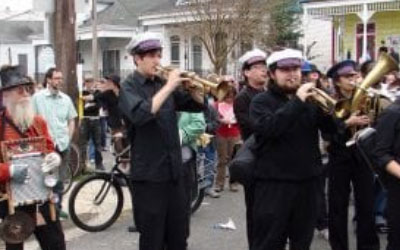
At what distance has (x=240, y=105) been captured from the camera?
6.48 meters

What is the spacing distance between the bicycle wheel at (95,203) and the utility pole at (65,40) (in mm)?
3343

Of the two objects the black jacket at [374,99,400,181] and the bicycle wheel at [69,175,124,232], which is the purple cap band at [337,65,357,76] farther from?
the bicycle wheel at [69,175,124,232]

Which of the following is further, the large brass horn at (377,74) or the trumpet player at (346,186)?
the trumpet player at (346,186)

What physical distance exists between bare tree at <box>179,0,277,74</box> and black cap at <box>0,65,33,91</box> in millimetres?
18924

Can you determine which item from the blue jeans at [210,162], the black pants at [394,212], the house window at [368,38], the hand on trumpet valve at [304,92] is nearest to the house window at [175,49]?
the house window at [368,38]

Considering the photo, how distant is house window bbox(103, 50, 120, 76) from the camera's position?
123 feet

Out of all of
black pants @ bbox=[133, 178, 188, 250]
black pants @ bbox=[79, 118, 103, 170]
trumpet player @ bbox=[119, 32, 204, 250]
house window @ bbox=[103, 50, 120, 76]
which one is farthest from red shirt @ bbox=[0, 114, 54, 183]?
house window @ bbox=[103, 50, 120, 76]

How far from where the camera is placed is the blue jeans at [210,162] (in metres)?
10.6

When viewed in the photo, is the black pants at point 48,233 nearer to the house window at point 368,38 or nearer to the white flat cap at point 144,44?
the white flat cap at point 144,44

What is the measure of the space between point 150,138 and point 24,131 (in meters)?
0.93

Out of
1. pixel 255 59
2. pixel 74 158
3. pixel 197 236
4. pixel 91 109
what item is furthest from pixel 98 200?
pixel 91 109

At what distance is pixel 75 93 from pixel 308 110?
7.29 metres

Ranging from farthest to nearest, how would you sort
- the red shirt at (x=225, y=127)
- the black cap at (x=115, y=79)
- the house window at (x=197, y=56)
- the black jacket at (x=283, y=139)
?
the house window at (x=197, y=56)
the red shirt at (x=225, y=127)
the black cap at (x=115, y=79)
the black jacket at (x=283, y=139)

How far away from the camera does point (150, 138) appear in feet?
16.9
